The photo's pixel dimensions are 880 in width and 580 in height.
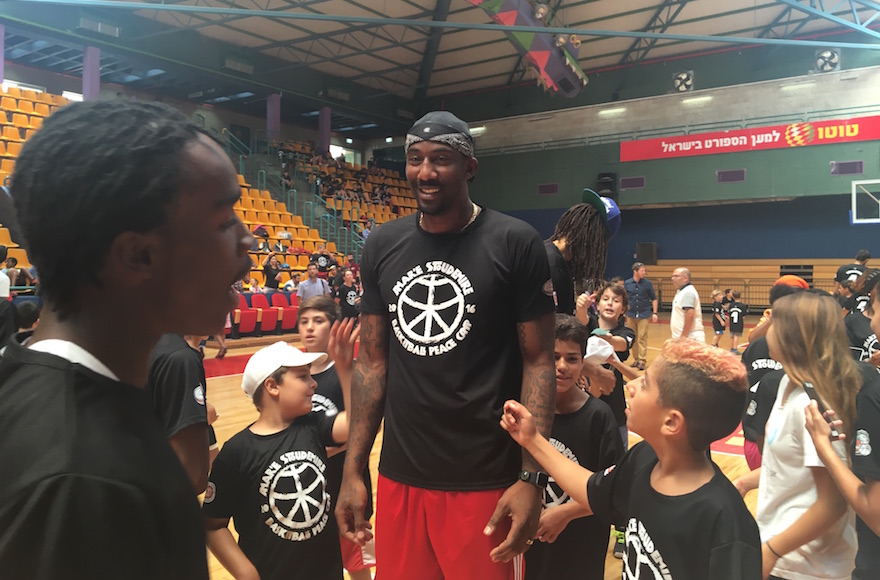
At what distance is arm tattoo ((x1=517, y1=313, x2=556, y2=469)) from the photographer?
191 cm

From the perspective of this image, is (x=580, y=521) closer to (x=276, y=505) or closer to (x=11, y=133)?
(x=276, y=505)

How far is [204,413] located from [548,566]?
1.43 metres

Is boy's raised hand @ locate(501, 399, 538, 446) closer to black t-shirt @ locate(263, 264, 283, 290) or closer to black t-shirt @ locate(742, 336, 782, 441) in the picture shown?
black t-shirt @ locate(742, 336, 782, 441)

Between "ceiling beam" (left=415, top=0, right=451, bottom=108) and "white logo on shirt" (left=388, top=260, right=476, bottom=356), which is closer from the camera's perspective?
"white logo on shirt" (left=388, top=260, right=476, bottom=356)

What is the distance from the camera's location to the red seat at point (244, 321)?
12.6 meters

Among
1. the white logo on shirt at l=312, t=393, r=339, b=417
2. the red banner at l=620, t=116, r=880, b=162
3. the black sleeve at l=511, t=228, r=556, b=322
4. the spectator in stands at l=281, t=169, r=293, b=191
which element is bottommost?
the white logo on shirt at l=312, t=393, r=339, b=417

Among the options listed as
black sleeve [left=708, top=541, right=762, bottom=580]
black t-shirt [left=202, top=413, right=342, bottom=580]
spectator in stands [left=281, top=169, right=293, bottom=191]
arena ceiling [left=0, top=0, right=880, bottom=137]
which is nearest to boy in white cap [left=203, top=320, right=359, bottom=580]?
black t-shirt [left=202, top=413, right=342, bottom=580]

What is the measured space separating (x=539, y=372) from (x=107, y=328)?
136 centimetres

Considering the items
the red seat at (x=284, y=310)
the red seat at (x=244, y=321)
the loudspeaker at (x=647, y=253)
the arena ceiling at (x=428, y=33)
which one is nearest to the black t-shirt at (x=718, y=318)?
the arena ceiling at (x=428, y=33)

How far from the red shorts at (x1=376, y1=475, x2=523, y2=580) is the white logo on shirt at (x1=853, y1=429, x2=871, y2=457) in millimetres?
1119

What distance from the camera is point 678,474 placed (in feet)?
5.82

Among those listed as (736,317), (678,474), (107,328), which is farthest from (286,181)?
(107,328)

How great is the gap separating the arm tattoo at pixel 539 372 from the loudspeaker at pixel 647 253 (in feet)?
71.4

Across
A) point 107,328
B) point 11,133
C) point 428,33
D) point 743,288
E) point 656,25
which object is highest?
point 656,25
